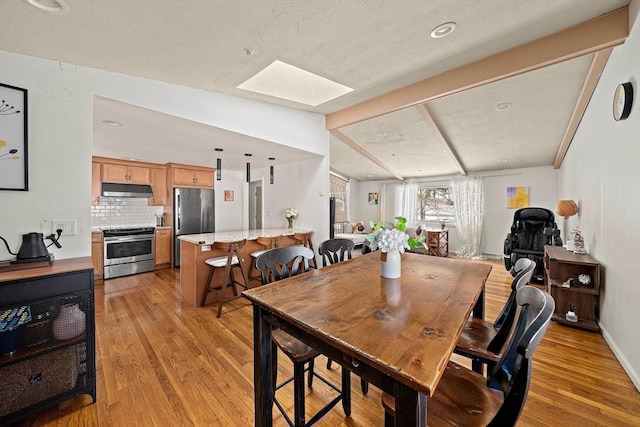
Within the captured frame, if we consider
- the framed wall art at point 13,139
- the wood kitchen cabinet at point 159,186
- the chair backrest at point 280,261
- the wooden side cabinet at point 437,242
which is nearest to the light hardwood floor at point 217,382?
the chair backrest at point 280,261

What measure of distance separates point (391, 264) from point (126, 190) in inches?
200

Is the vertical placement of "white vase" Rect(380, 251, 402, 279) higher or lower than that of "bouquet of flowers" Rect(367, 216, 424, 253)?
lower

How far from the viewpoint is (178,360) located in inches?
82.5

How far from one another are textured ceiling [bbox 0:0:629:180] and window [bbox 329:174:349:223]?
4621mm

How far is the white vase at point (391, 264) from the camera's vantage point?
164 centimetres

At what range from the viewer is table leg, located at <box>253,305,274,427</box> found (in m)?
1.28

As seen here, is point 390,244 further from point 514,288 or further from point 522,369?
point 522,369

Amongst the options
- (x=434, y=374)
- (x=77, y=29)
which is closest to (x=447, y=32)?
(x=434, y=374)

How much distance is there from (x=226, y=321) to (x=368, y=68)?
3.02 metres

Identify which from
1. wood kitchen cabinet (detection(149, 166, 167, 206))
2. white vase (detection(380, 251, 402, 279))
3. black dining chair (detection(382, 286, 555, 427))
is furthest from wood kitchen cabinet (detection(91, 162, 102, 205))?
black dining chair (detection(382, 286, 555, 427))

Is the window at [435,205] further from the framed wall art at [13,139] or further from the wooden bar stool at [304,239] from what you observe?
the framed wall art at [13,139]

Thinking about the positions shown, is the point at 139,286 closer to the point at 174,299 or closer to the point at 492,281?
the point at 174,299

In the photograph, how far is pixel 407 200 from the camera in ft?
25.8

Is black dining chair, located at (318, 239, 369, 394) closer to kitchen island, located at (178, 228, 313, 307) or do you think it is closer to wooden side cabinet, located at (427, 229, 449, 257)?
kitchen island, located at (178, 228, 313, 307)
